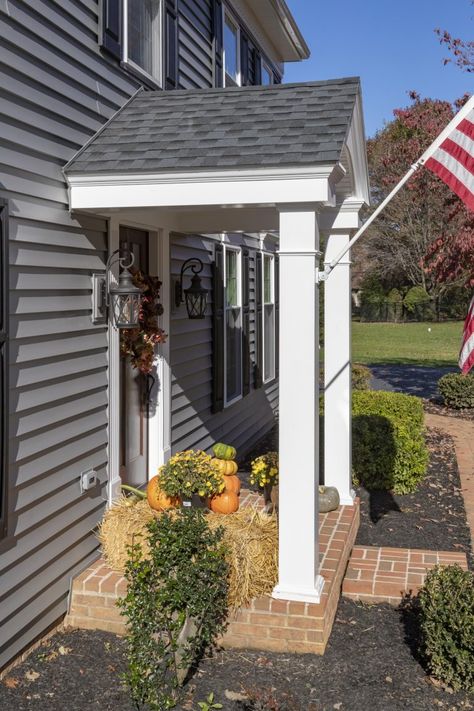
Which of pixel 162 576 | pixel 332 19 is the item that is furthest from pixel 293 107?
pixel 332 19

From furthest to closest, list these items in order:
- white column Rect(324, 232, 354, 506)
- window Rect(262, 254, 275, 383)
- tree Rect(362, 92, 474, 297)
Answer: tree Rect(362, 92, 474, 297), window Rect(262, 254, 275, 383), white column Rect(324, 232, 354, 506)

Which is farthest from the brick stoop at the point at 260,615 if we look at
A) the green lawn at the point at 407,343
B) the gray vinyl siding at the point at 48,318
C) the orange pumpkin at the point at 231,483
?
the green lawn at the point at 407,343

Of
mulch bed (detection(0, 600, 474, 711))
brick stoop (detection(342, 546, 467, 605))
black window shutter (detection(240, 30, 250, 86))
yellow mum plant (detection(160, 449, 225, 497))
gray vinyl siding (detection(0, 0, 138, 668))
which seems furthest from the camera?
black window shutter (detection(240, 30, 250, 86))

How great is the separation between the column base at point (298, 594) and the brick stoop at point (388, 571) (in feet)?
2.51

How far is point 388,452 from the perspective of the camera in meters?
7.79

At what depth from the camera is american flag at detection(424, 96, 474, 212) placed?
4.22 m

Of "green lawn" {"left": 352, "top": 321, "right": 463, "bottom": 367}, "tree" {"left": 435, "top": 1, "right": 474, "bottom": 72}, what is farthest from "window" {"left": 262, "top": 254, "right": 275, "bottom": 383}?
"green lawn" {"left": 352, "top": 321, "right": 463, "bottom": 367}

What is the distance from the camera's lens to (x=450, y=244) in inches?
420

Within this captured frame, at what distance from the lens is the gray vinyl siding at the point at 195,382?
693 centimetres

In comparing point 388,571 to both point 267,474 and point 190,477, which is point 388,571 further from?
point 190,477

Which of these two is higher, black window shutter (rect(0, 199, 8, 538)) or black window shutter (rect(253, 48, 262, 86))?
black window shutter (rect(253, 48, 262, 86))

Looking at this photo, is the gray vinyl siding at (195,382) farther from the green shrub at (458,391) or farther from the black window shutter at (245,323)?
the green shrub at (458,391)

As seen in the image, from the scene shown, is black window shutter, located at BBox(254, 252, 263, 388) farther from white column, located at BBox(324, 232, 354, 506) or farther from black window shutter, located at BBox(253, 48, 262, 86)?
white column, located at BBox(324, 232, 354, 506)

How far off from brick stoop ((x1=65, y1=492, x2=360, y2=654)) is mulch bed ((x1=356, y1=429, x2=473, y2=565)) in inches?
56.4
